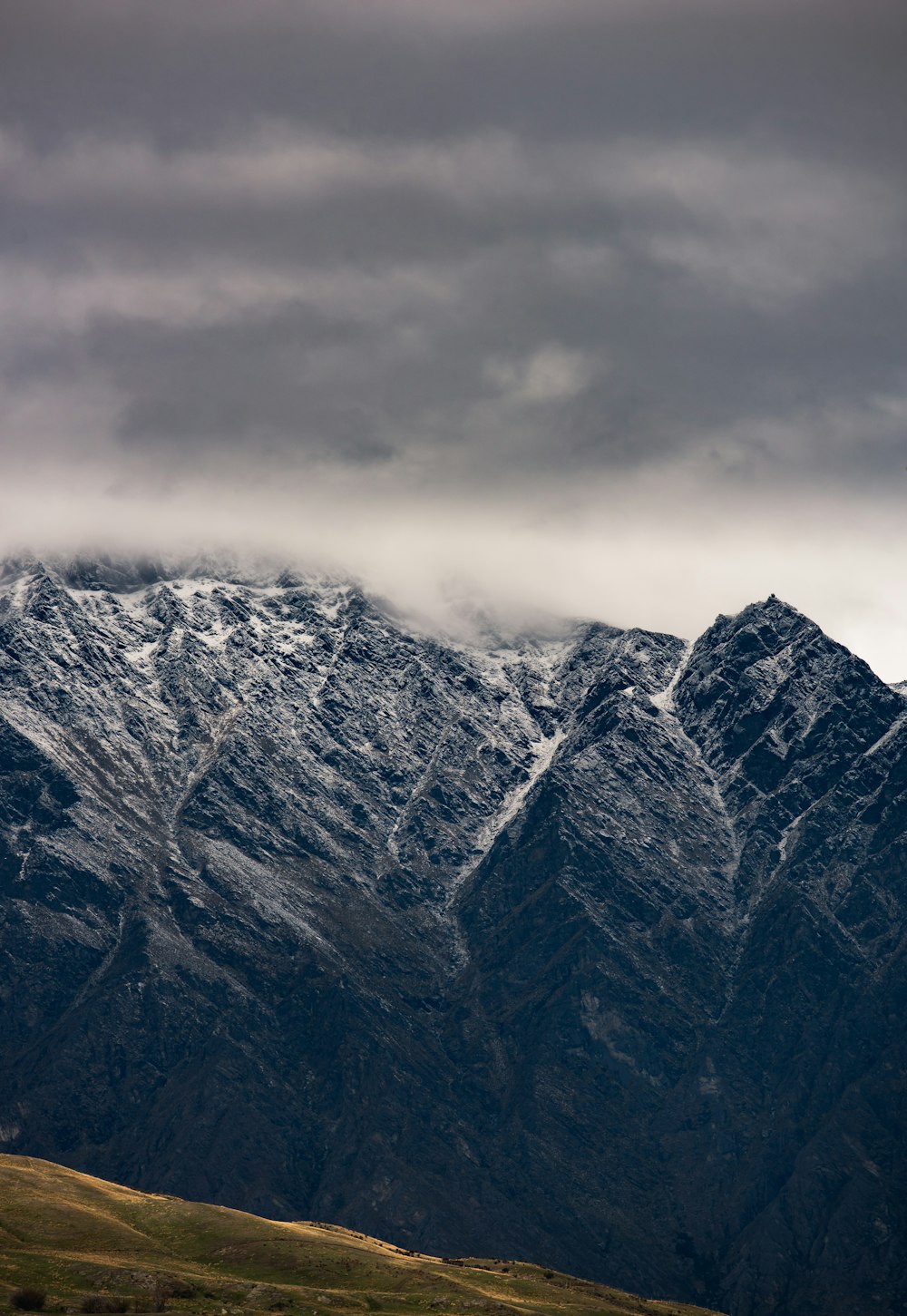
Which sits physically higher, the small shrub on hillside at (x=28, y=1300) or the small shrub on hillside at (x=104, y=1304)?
the small shrub on hillside at (x=104, y=1304)

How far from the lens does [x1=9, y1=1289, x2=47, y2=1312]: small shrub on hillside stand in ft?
587

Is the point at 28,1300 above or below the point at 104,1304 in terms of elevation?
below

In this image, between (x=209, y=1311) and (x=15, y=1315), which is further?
(x=209, y=1311)

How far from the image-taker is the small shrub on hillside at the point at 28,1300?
17888cm

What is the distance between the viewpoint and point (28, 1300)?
18025 centimetres

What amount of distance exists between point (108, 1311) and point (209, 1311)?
12172mm

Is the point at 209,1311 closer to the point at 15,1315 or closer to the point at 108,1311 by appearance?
the point at 108,1311

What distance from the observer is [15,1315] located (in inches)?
6811

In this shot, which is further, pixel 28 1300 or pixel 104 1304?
pixel 104 1304

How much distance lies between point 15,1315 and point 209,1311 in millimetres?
27093

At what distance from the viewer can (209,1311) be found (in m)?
195

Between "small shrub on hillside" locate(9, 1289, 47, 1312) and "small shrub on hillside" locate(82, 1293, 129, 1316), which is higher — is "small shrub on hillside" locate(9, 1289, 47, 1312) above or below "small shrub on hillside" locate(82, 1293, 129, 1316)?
below

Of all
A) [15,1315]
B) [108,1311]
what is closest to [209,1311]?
[108,1311]

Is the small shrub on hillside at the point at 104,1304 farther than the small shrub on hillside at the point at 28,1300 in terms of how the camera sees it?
Yes
